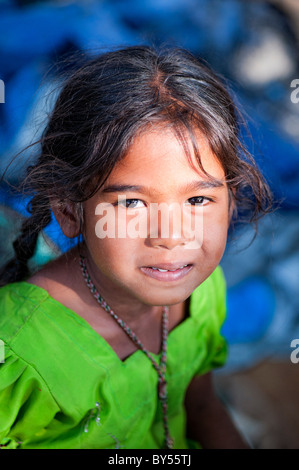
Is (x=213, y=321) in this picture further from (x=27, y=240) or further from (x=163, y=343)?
Result: (x=27, y=240)

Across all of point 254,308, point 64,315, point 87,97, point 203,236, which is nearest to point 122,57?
point 87,97

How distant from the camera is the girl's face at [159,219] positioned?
2.53 feet

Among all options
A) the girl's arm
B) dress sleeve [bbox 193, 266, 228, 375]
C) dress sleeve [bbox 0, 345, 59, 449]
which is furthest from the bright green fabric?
the girl's arm

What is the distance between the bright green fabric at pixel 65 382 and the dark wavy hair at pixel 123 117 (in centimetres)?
20

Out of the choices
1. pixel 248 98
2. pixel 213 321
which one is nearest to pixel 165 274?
pixel 213 321

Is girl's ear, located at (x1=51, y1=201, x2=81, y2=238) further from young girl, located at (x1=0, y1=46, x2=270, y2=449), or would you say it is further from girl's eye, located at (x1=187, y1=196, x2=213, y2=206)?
girl's eye, located at (x1=187, y1=196, x2=213, y2=206)

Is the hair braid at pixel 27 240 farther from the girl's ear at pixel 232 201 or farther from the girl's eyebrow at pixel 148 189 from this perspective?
the girl's ear at pixel 232 201

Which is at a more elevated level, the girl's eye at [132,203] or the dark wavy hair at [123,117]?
the dark wavy hair at [123,117]

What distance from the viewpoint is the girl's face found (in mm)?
771

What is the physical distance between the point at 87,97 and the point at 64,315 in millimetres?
373

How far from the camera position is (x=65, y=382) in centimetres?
87

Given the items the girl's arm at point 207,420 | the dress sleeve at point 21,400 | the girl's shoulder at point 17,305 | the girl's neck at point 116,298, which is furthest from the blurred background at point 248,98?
the dress sleeve at point 21,400

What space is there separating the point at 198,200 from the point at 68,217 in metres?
0.24
